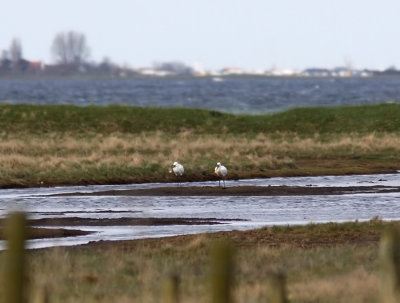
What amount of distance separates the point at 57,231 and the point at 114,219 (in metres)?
2.82

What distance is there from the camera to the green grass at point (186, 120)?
5588 centimetres

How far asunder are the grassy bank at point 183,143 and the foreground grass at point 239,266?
1485 centimetres

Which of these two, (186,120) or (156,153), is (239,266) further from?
(186,120)

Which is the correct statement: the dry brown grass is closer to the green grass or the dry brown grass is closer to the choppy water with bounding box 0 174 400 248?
the choppy water with bounding box 0 174 400 248

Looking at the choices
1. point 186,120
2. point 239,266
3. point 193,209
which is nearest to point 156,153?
point 186,120

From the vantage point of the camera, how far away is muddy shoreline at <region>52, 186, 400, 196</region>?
3006 cm

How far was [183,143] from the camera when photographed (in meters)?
45.9

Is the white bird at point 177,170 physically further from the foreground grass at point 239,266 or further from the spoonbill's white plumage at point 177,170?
the foreground grass at point 239,266

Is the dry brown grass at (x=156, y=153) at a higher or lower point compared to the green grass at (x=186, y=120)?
lower

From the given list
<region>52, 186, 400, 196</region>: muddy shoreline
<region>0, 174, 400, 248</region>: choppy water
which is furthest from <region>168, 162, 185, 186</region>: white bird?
<region>0, 174, 400, 248</region>: choppy water

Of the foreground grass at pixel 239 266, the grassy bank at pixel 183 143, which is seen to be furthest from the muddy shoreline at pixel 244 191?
the foreground grass at pixel 239 266

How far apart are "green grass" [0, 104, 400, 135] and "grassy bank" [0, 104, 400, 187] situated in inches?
2.2

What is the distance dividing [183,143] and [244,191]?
15547mm

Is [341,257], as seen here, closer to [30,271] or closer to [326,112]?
[30,271]
